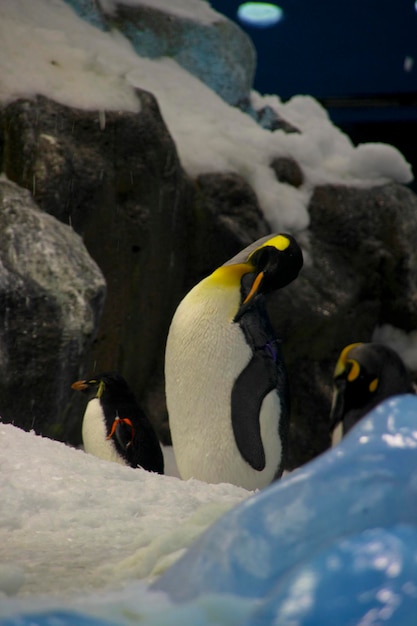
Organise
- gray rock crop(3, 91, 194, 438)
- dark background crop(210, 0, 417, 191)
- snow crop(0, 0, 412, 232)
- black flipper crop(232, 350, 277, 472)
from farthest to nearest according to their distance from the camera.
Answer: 1. dark background crop(210, 0, 417, 191)
2. snow crop(0, 0, 412, 232)
3. gray rock crop(3, 91, 194, 438)
4. black flipper crop(232, 350, 277, 472)

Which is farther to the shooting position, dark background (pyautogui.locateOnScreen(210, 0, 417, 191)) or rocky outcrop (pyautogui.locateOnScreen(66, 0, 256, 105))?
rocky outcrop (pyautogui.locateOnScreen(66, 0, 256, 105))

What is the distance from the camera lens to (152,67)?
552cm

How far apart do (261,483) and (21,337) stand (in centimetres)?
95

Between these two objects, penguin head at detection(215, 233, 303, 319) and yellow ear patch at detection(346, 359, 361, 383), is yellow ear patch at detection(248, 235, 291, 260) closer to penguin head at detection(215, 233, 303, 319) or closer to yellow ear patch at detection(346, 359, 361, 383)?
penguin head at detection(215, 233, 303, 319)

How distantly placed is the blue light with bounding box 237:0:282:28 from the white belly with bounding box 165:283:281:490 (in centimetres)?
283

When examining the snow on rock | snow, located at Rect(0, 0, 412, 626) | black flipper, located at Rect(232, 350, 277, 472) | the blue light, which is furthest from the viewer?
the blue light

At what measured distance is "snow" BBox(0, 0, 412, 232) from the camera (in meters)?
4.11

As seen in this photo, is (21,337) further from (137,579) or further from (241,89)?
(241,89)

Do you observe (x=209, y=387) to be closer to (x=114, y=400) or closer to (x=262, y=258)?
(x=262, y=258)

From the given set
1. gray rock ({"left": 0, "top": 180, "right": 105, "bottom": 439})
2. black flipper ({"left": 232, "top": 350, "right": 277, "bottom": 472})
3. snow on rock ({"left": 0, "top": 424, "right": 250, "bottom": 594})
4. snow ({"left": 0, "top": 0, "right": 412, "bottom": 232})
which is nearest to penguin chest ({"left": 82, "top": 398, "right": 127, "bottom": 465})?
gray rock ({"left": 0, "top": 180, "right": 105, "bottom": 439})

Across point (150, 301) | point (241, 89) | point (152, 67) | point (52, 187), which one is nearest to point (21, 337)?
point (52, 187)

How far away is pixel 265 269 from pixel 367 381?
3.72 feet

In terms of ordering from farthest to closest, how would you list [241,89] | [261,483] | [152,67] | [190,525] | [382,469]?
[241,89] < [152,67] < [261,483] < [190,525] < [382,469]

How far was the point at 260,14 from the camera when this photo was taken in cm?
534
